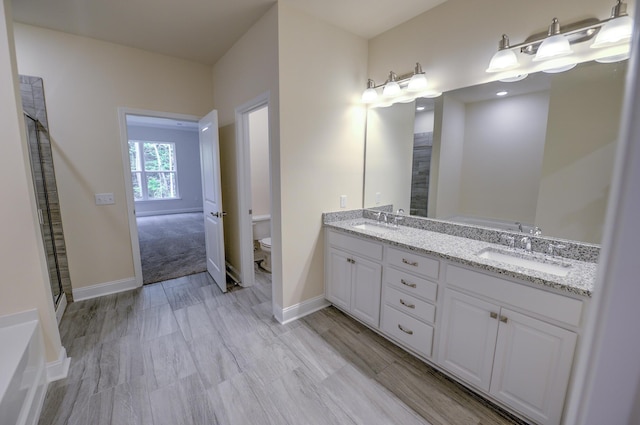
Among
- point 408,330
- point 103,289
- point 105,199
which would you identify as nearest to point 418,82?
point 408,330

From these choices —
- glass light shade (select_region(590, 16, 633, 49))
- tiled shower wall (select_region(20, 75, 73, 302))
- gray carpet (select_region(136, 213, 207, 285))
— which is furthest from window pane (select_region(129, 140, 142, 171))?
glass light shade (select_region(590, 16, 633, 49))

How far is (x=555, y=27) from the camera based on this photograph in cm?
156

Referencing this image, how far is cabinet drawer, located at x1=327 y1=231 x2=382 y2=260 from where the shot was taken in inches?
84.9

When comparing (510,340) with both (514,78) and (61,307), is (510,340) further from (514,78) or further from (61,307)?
(61,307)

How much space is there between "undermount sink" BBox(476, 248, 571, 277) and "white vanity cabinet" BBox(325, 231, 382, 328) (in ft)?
2.45

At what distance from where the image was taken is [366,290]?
2281 millimetres

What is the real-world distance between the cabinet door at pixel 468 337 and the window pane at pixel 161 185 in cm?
866

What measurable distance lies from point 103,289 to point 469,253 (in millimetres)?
3580

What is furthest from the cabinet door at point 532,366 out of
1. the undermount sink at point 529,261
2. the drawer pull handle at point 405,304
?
the drawer pull handle at point 405,304

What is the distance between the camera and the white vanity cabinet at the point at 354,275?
2197 millimetres

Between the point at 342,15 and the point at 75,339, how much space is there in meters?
3.45

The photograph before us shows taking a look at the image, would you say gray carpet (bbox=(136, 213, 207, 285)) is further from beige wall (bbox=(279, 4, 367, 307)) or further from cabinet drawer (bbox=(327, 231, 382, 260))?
cabinet drawer (bbox=(327, 231, 382, 260))

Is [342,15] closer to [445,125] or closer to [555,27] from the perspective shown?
[445,125]

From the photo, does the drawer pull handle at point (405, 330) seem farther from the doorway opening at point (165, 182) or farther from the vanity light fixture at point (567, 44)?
the doorway opening at point (165, 182)
